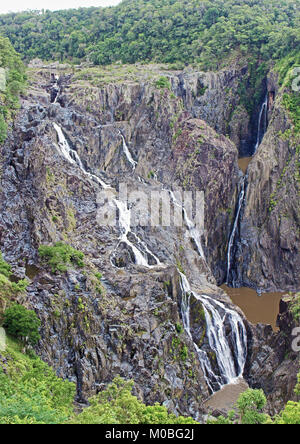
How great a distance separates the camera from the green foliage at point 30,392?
19.9 metres

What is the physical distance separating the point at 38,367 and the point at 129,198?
21.8m

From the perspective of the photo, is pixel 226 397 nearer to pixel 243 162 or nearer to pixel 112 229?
pixel 112 229

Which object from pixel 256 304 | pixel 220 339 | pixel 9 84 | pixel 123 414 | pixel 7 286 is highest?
pixel 9 84

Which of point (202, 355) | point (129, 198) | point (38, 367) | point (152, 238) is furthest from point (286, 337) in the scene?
point (38, 367)

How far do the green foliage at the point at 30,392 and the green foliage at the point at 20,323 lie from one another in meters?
0.63

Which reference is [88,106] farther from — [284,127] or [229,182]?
[284,127]

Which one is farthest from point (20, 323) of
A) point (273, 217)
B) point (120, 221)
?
point (273, 217)

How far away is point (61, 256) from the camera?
116 feet

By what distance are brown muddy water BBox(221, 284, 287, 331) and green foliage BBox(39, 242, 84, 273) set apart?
19.3 metres

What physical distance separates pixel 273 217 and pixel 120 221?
20.7 m

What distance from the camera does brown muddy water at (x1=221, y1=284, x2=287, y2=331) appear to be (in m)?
48.9

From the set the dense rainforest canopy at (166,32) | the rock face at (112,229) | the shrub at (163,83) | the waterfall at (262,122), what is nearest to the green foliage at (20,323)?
the rock face at (112,229)

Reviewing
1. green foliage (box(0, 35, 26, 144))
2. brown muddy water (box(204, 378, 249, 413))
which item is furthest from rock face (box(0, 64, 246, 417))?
green foliage (box(0, 35, 26, 144))

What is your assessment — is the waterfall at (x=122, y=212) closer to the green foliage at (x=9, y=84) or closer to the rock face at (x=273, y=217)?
the green foliage at (x=9, y=84)
